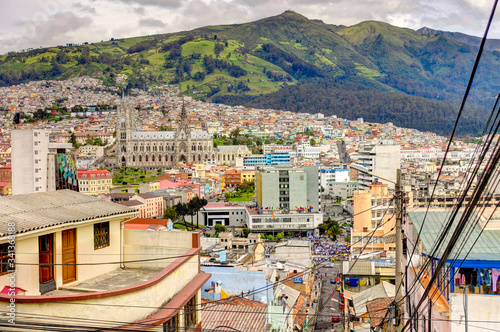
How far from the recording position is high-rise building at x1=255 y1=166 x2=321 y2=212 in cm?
4091

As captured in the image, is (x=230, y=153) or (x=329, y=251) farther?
(x=230, y=153)

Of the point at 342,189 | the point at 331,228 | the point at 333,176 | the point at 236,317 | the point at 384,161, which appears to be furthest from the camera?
the point at 333,176

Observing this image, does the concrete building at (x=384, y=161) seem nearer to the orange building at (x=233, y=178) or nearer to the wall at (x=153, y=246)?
the orange building at (x=233, y=178)

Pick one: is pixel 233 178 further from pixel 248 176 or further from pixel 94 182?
pixel 94 182

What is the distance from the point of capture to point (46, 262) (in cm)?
359

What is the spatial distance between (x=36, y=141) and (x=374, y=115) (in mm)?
131892

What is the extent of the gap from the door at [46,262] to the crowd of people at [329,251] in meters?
23.7

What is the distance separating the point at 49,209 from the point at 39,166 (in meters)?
16.2

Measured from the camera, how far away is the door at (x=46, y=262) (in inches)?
140

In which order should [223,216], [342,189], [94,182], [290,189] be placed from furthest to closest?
[342,189] < [94,182] < [223,216] < [290,189]

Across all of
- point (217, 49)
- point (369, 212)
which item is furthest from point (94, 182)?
point (217, 49)

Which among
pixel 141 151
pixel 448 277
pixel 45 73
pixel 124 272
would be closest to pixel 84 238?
pixel 124 272

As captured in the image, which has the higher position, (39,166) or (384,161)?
(39,166)

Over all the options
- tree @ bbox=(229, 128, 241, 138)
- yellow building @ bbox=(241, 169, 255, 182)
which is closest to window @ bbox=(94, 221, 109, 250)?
yellow building @ bbox=(241, 169, 255, 182)
